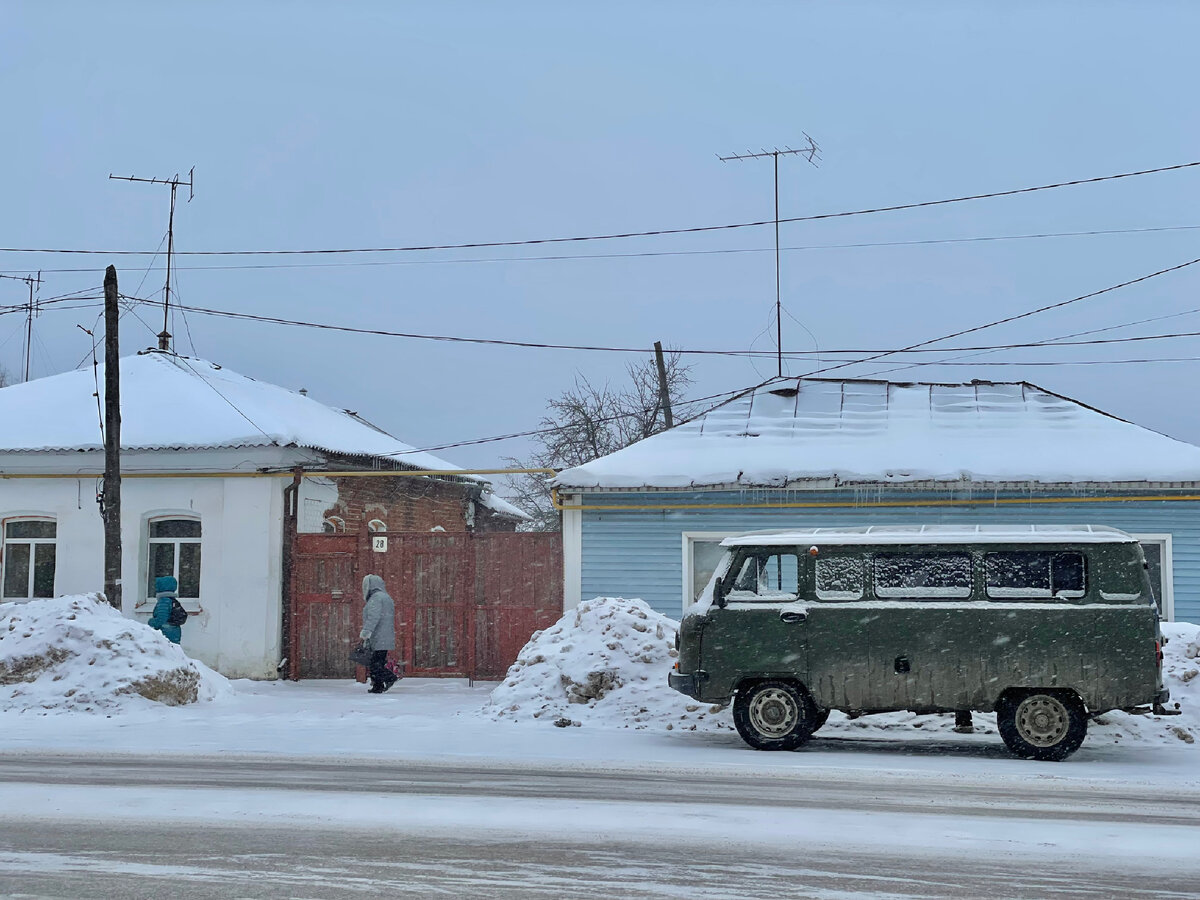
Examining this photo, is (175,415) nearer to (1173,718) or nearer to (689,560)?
(689,560)

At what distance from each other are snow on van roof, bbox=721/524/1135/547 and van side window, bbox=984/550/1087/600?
14cm

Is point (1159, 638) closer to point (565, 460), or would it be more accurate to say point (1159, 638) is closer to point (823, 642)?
point (823, 642)

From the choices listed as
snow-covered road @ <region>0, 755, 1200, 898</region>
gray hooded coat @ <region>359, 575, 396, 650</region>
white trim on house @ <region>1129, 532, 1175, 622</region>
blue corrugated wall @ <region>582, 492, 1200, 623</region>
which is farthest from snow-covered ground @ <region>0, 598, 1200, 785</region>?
white trim on house @ <region>1129, 532, 1175, 622</region>

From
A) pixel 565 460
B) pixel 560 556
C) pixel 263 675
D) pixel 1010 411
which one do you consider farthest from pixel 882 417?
pixel 565 460

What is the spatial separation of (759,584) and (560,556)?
7.57m

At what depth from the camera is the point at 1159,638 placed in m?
11.2

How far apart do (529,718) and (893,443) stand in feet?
26.4

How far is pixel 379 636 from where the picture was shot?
17969 millimetres

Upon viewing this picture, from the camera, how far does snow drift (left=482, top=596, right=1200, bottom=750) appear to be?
1273 cm

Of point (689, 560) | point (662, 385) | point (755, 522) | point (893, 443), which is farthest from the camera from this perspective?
point (662, 385)

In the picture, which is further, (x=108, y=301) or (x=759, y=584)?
(x=108, y=301)

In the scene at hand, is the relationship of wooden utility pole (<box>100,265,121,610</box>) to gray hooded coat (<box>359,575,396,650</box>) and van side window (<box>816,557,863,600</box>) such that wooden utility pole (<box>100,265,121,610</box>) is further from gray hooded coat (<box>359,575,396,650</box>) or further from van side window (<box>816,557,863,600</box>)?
van side window (<box>816,557,863,600</box>)

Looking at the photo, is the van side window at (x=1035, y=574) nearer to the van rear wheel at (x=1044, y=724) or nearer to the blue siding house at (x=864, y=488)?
the van rear wheel at (x=1044, y=724)

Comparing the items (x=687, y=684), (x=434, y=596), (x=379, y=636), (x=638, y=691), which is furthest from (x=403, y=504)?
(x=687, y=684)
